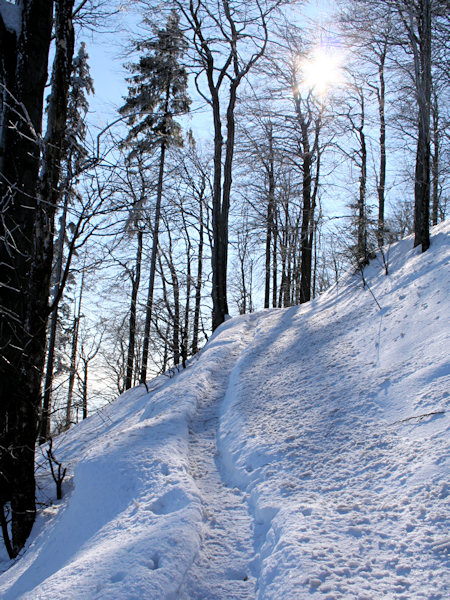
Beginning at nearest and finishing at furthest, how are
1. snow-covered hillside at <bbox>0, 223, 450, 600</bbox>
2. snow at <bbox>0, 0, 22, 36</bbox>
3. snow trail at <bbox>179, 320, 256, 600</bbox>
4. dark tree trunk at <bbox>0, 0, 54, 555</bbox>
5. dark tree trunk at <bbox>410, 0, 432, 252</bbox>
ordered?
1. snow-covered hillside at <bbox>0, 223, 450, 600</bbox>
2. snow trail at <bbox>179, 320, 256, 600</bbox>
3. dark tree trunk at <bbox>0, 0, 54, 555</bbox>
4. snow at <bbox>0, 0, 22, 36</bbox>
5. dark tree trunk at <bbox>410, 0, 432, 252</bbox>

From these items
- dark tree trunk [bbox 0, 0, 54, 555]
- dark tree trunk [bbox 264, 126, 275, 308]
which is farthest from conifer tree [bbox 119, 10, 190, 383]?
dark tree trunk [bbox 0, 0, 54, 555]

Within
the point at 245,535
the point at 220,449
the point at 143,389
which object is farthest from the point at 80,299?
the point at 245,535

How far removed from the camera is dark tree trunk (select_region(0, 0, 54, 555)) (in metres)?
4.20

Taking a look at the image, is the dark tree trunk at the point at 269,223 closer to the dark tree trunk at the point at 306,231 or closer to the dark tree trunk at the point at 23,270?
the dark tree trunk at the point at 306,231

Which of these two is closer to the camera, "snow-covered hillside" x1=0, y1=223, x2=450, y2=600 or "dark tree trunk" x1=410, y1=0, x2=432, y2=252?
"snow-covered hillside" x1=0, y1=223, x2=450, y2=600

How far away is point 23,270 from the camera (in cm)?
541

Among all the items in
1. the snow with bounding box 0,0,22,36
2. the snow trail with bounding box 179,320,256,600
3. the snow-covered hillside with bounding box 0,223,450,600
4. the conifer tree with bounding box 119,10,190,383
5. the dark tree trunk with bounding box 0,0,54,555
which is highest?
the conifer tree with bounding box 119,10,190,383

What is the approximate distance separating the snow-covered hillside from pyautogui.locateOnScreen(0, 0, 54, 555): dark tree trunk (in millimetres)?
713

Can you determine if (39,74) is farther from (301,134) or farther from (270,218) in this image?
(270,218)

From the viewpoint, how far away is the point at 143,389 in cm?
1026

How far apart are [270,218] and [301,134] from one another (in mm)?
5599

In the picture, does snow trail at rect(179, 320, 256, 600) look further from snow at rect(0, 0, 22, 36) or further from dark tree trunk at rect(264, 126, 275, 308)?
dark tree trunk at rect(264, 126, 275, 308)

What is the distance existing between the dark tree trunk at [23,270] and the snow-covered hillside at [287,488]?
2.34 ft

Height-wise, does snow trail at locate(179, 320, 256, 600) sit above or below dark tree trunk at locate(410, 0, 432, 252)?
below
